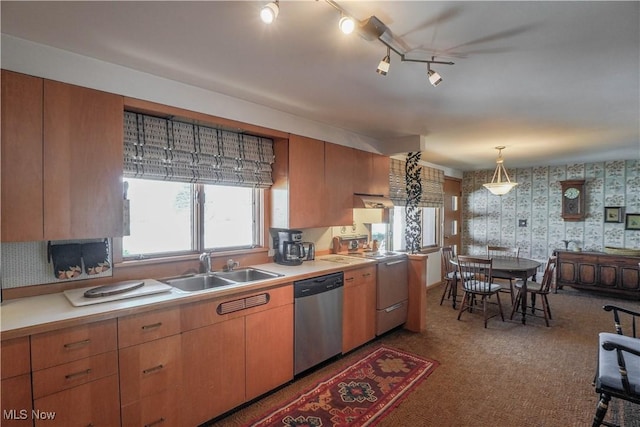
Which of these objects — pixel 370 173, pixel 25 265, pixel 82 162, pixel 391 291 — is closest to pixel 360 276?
pixel 391 291

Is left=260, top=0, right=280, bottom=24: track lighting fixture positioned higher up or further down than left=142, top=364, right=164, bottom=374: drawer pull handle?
higher up

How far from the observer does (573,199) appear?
231 inches

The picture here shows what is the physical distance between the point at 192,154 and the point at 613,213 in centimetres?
696

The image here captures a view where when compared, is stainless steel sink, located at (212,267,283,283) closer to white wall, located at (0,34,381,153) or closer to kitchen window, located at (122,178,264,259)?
kitchen window, located at (122,178,264,259)

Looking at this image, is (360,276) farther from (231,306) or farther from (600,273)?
(600,273)

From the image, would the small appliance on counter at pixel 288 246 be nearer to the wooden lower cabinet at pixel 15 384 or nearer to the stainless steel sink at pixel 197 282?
the stainless steel sink at pixel 197 282

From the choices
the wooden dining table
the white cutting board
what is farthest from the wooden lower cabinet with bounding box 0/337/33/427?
the wooden dining table

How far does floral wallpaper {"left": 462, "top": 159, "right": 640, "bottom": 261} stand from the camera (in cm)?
551

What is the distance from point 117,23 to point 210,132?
3.64 ft

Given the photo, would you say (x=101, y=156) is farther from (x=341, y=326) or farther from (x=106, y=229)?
(x=341, y=326)

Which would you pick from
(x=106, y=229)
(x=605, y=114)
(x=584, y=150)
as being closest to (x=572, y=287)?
(x=584, y=150)

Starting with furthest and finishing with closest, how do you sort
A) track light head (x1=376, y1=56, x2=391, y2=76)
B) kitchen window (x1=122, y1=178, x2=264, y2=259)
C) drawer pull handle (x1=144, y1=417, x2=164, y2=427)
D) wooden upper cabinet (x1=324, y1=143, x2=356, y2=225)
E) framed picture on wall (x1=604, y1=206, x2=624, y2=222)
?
framed picture on wall (x1=604, y1=206, x2=624, y2=222), wooden upper cabinet (x1=324, y1=143, x2=356, y2=225), kitchen window (x1=122, y1=178, x2=264, y2=259), drawer pull handle (x1=144, y1=417, x2=164, y2=427), track light head (x1=376, y1=56, x2=391, y2=76)

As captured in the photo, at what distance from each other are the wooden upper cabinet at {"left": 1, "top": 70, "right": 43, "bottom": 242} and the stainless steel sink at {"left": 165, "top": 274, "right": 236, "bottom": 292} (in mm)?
924

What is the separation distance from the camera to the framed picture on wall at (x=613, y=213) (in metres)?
5.49
